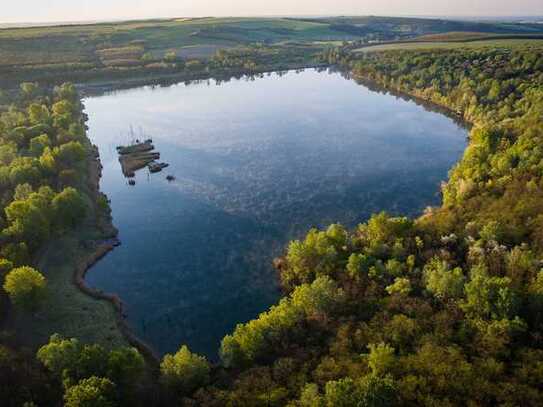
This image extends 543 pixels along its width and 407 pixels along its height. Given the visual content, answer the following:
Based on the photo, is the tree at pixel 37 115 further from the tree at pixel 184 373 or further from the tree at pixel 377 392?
the tree at pixel 377 392

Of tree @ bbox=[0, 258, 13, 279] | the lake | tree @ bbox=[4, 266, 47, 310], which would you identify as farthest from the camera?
the lake

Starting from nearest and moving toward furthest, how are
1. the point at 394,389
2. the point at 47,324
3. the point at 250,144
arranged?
the point at 394,389, the point at 47,324, the point at 250,144

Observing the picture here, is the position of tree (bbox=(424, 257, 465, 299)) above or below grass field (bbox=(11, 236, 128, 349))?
above

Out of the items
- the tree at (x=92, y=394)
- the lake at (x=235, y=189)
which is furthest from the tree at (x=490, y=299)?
the tree at (x=92, y=394)

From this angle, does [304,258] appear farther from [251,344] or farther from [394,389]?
[394,389]

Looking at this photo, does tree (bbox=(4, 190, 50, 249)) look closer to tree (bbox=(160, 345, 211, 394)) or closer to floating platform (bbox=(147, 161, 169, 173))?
tree (bbox=(160, 345, 211, 394))

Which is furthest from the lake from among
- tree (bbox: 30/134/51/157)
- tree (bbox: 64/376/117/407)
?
tree (bbox: 30/134/51/157)

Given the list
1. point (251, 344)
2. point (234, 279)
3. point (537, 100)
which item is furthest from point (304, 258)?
point (537, 100)

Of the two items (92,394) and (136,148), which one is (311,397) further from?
(136,148)
